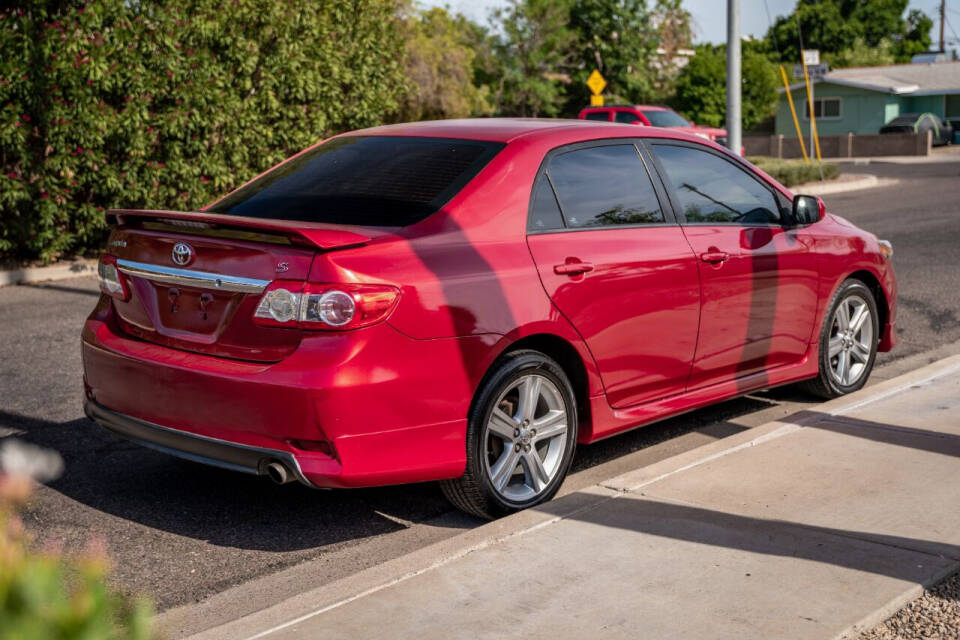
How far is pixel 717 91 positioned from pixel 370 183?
147 ft

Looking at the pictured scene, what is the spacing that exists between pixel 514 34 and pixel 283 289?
1901 inches

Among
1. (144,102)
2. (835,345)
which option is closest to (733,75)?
(144,102)

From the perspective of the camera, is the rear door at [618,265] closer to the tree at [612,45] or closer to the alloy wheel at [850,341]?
the alloy wheel at [850,341]

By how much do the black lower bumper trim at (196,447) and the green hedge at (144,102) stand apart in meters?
9.07

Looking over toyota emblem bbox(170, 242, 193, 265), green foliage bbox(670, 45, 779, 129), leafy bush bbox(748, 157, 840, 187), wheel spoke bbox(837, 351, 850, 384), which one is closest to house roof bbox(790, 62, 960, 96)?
green foliage bbox(670, 45, 779, 129)

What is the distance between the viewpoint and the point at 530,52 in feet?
168

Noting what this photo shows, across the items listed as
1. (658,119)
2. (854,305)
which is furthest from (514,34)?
(854,305)

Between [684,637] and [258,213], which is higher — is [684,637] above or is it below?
below

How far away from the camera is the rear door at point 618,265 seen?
16.2 ft

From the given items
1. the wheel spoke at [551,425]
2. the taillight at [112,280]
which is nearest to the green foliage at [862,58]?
the wheel spoke at [551,425]

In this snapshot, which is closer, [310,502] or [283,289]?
[283,289]

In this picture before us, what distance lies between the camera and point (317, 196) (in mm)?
5039

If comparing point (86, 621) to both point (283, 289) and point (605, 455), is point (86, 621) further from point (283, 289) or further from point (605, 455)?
point (605, 455)

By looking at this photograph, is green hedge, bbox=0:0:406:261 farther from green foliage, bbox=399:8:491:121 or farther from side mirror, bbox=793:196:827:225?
green foliage, bbox=399:8:491:121
